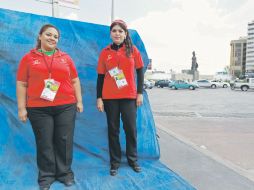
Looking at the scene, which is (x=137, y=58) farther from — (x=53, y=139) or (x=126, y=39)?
(x=53, y=139)

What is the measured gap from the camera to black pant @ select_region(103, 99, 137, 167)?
3.02 meters

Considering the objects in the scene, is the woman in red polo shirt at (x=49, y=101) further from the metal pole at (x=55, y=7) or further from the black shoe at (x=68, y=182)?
the metal pole at (x=55, y=7)

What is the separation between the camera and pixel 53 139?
2.72m

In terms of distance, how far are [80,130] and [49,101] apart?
107 cm

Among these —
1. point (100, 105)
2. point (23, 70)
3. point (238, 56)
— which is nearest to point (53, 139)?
point (100, 105)

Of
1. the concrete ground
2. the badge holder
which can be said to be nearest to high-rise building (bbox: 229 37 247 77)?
the concrete ground

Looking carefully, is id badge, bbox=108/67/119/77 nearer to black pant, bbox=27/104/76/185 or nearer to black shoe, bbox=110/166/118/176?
black pant, bbox=27/104/76/185

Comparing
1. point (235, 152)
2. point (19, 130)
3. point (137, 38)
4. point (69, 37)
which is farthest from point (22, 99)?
point (235, 152)

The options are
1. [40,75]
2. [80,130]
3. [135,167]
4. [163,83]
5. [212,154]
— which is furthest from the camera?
[163,83]

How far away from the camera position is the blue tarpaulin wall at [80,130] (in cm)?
294

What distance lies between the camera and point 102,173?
10.3ft

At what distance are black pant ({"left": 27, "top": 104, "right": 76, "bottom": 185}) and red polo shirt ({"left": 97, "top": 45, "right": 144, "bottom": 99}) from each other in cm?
48

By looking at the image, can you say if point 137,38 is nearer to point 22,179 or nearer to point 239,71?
point 22,179

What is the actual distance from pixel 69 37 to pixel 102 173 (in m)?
1.87
